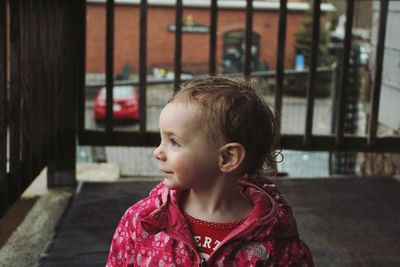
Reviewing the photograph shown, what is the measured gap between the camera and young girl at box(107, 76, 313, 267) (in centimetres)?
169

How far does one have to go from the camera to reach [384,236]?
9.51ft

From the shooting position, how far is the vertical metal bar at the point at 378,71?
12.0 feet

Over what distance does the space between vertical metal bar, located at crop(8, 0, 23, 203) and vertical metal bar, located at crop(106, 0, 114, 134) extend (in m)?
0.91

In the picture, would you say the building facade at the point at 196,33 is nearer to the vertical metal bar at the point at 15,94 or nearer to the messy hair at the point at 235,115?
the vertical metal bar at the point at 15,94

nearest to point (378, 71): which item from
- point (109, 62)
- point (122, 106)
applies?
point (109, 62)

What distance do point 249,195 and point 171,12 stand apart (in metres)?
20.5

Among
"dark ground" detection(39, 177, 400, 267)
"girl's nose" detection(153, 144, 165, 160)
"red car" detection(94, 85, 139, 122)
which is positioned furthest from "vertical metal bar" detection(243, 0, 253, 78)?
"red car" detection(94, 85, 139, 122)

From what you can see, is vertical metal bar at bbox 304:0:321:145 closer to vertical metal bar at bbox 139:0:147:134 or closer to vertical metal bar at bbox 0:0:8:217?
vertical metal bar at bbox 139:0:147:134

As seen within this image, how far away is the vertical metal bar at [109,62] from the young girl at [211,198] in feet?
6.05

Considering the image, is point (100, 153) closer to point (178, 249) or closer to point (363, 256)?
point (363, 256)

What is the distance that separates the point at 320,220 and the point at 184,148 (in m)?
1.55

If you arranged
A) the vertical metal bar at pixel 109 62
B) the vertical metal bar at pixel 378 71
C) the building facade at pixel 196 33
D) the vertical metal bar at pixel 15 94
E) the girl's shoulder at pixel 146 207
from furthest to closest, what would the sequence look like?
the building facade at pixel 196 33, the vertical metal bar at pixel 378 71, the vertical metal bar at pixel 109 62, the vertical metal bar at pixel 15 94, the girl's shoulder at pixel 146 207

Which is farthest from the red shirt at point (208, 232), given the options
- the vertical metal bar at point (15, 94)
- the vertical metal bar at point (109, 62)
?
the vertical metal bar at point (109, 62)

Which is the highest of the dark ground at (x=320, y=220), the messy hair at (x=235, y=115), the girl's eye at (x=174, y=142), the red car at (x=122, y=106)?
the messy hair at (x=235, y=115)
